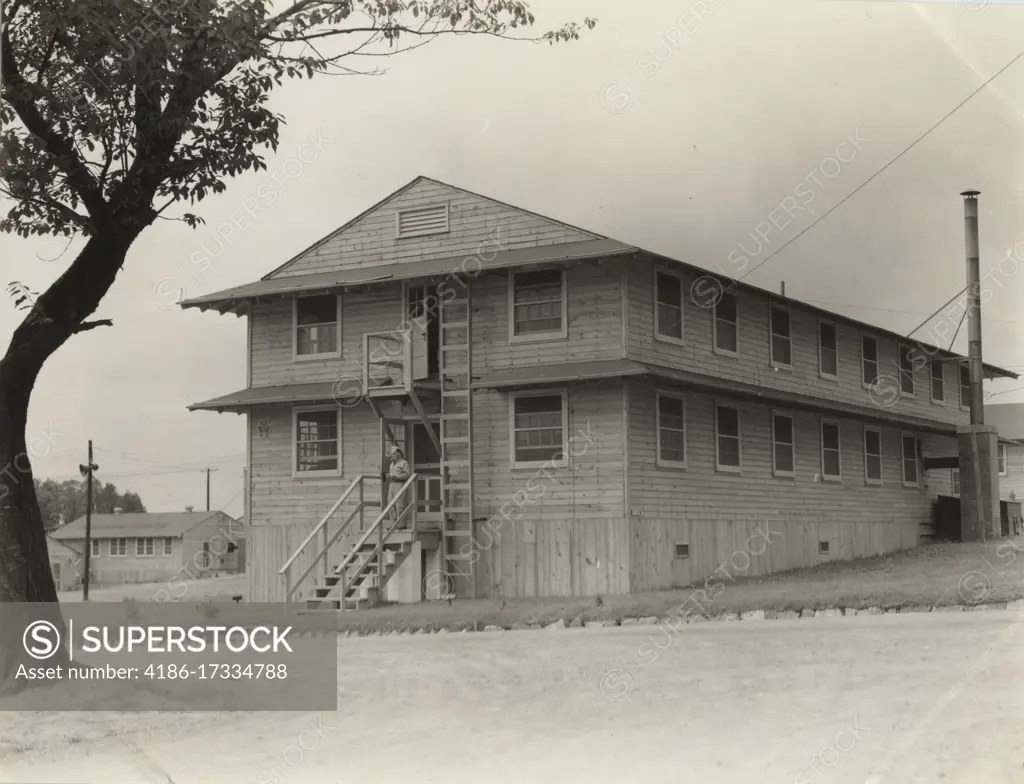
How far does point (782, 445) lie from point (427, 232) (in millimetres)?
9433

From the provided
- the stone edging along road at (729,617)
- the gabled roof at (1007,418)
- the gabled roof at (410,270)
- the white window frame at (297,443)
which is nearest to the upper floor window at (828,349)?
the gabled roof at (410,270)

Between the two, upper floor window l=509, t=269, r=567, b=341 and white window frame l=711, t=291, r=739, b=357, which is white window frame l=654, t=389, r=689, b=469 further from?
upper floor window l=509, t=269, r=567, b=341

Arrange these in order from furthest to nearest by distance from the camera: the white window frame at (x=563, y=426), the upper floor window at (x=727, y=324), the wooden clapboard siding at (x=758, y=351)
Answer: the upper floor window at (x=727, y=324), the wooden clapboard siding at (x=758, y=351), the white window frame at (x=563, y=426)

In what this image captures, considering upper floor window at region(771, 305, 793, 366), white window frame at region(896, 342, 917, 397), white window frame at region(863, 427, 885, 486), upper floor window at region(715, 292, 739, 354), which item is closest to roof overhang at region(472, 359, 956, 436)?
upper floor window at region(715, 292, 739, 354)

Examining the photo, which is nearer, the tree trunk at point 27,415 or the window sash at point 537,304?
the tree trunk at point 27,415

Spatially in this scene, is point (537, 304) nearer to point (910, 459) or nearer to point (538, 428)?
point (538, 428)

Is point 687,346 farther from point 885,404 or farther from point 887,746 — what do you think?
point 887,746

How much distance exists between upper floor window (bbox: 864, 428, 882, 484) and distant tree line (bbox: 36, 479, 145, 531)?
148 feet

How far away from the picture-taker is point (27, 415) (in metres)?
12.7

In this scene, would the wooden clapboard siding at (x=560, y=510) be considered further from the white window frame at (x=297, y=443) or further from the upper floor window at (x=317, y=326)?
the upper floor window at (x=317, y=326)

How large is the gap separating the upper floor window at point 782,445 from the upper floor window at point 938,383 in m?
9.46

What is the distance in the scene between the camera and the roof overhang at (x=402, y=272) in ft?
73.6

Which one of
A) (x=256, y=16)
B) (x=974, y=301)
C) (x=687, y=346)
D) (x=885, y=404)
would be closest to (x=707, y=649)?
(x=256, y=16)

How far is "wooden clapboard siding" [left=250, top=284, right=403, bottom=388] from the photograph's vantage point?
25.2 metres
